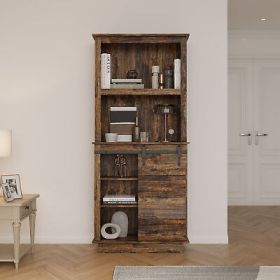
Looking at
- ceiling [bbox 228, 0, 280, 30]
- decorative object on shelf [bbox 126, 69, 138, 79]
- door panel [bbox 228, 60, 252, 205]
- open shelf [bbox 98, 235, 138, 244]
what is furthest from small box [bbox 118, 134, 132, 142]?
door panel [bbox 228, 60, 252, 205]

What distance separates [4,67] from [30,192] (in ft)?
4.41

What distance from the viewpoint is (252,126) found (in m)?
6.70

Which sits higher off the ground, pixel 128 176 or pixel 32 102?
pixel 32 102

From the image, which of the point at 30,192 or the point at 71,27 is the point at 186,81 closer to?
the point at 71,27

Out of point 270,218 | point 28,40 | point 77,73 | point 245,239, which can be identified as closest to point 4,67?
point 28,40

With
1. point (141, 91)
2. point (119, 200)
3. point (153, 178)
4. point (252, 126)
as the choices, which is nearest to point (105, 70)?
point (141, 91)

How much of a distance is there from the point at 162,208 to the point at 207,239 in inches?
28.1

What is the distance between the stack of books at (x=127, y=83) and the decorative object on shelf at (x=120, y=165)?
2.40ft

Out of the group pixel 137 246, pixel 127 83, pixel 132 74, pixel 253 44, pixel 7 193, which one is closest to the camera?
pixel 7 193

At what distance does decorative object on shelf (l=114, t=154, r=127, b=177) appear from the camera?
13.9 ft

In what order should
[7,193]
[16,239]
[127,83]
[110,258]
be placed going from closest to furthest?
[16,239] < [7,193] < [110,258] < [127,83]

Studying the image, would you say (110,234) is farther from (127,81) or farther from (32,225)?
(127,81)

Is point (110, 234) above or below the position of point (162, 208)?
below

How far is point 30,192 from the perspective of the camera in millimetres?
4281
